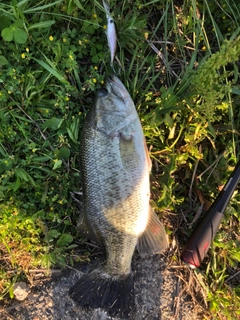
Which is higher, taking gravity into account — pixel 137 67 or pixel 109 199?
pixel 137 67

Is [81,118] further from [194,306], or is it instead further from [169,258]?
[194,306]

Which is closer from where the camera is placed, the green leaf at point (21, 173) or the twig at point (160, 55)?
the green leaf at point (21, 173)

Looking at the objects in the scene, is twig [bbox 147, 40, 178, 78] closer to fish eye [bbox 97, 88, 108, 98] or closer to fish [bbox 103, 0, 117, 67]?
fish [bbox 103, 0, 117, 67]

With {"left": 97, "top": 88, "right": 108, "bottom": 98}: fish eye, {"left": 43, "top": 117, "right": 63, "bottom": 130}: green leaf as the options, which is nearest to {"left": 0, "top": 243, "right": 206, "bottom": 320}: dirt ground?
{"left": 43, "top": 117, "right": 63, "bottom": 130}: green leaf

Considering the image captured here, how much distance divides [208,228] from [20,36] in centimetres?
185

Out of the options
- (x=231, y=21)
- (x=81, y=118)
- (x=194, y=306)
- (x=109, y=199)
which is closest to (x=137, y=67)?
(x=81, y=118)

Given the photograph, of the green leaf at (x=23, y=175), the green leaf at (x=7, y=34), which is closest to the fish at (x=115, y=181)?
the green leaf at (x=23, y=175)

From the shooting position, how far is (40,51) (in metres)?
2.63

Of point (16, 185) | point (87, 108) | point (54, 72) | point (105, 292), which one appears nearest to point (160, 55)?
point (87, 108)

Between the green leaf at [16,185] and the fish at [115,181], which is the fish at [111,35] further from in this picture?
the green leaf at [16,185]

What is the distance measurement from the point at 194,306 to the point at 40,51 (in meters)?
2.17

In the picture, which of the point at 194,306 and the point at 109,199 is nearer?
the point at 109,199

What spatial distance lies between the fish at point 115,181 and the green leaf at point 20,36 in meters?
0.66

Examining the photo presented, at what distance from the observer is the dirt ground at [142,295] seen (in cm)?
269
